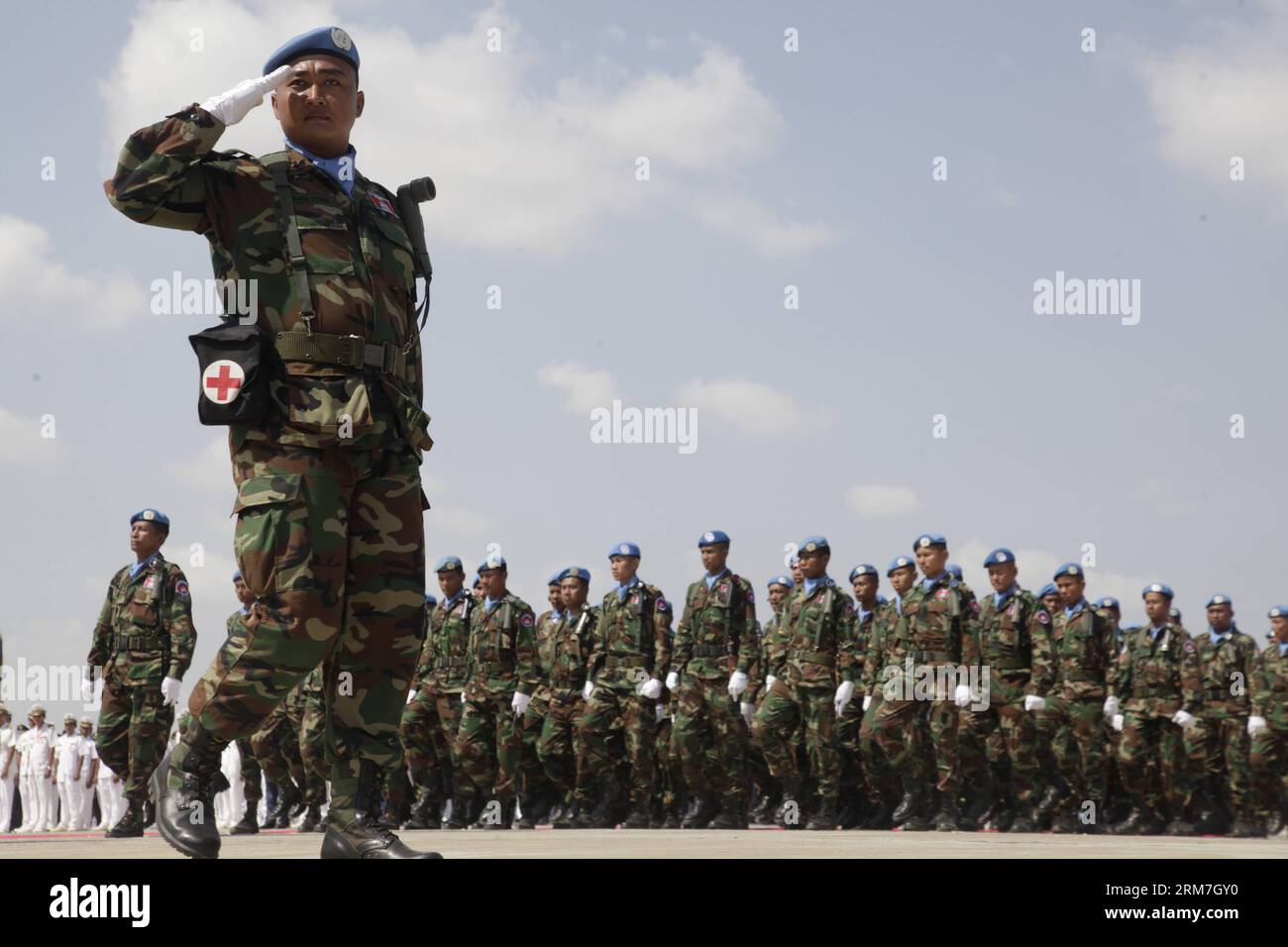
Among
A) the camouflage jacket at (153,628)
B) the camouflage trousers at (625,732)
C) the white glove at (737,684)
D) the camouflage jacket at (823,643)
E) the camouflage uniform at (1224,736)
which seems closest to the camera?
the camouflage jacket at (153,628)

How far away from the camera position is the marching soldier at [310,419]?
419 cm

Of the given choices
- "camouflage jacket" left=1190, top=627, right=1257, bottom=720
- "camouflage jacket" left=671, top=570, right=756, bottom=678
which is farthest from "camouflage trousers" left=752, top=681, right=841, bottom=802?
"camouflage jacket" left=1190, top=627, right=1257, bottom=720

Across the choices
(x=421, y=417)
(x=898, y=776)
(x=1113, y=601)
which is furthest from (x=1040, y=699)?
(x=421, y=417)

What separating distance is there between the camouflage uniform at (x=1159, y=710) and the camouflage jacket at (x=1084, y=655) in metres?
0.65

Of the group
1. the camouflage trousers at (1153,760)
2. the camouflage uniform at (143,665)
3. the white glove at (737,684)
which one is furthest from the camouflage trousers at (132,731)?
the camouflage trousers at (1153,760)

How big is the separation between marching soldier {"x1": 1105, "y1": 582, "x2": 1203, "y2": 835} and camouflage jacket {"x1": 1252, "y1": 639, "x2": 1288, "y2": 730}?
3.25 feet

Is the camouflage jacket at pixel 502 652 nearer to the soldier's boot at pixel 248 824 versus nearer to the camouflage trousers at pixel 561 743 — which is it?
the camouflage trousers at pixel 561 743

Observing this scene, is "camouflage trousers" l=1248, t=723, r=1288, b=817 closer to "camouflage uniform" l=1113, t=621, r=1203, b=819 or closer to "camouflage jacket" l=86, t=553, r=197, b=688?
"camouflage uniform" l=1113, t=621, r=1203, b=819

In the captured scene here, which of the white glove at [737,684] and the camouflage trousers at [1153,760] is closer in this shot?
the white glove at [737,684]

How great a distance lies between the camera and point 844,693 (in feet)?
40.3

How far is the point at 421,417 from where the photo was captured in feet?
14.6

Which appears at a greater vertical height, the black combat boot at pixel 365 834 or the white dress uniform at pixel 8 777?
the black combat boot at pixel 365 834
